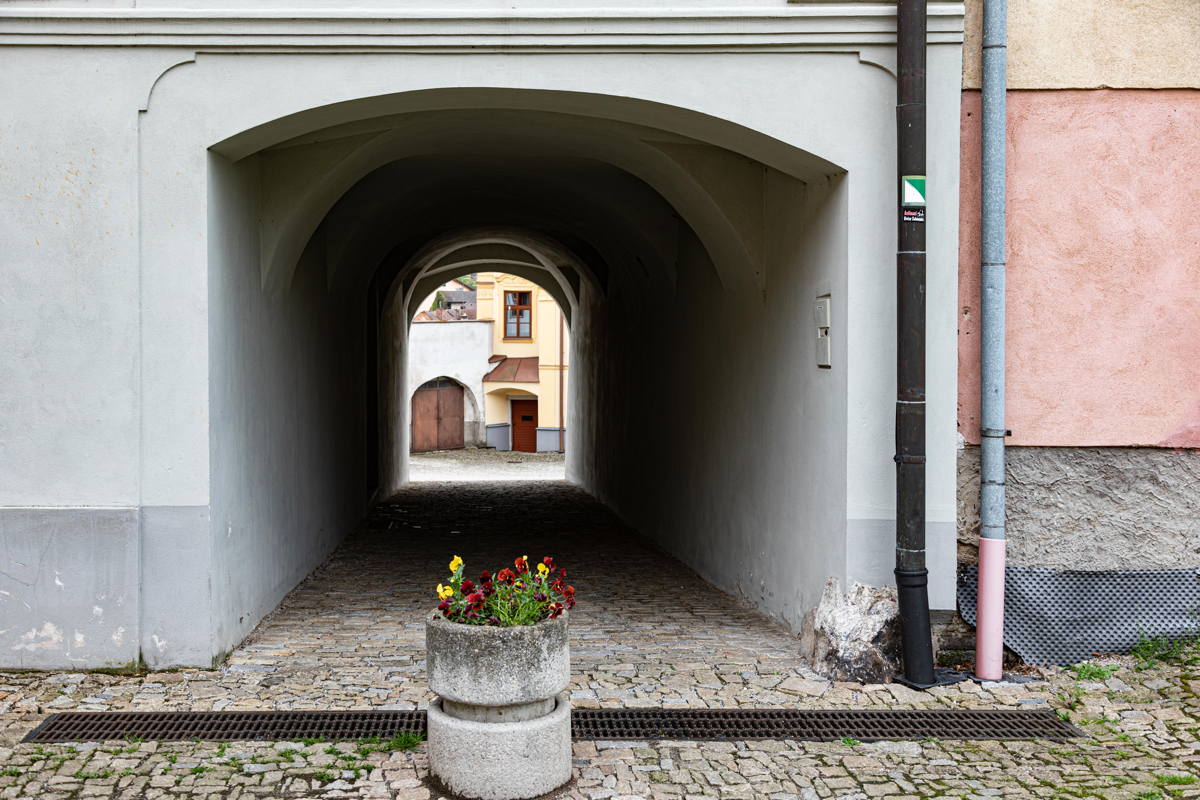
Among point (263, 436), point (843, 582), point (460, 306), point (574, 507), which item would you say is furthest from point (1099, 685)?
point (460, 306)

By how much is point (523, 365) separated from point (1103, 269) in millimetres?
33841

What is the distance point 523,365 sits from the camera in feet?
130

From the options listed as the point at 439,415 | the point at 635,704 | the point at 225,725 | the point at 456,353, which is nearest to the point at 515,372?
the point at 456,353

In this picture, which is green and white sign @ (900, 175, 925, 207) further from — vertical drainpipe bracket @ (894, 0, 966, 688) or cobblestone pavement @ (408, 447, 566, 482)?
cobblestone pavement @ (408, 447, 566, 482)

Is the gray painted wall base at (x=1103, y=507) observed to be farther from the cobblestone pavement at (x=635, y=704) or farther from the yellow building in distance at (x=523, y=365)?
the yellow building in distance at (x=523, y=365)

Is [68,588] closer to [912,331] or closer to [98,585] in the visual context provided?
[98,585]

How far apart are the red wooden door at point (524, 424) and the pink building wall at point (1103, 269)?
34.4 m

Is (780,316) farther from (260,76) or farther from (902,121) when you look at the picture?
(260,76)

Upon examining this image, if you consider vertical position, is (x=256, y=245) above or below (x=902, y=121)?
below

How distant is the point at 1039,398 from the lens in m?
6.23

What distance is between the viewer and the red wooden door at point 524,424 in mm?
40406

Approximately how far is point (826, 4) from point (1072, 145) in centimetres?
164

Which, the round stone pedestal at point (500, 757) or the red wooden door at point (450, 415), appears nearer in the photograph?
the round stone pedestal at point (500, 757)

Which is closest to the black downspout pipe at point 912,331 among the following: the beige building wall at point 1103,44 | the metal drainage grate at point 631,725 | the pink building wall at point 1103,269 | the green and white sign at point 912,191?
the green and white sign at point 912,191
